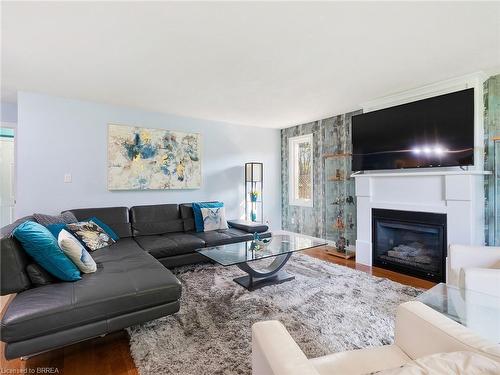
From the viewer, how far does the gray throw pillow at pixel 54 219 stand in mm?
2662

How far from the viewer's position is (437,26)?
1.92m

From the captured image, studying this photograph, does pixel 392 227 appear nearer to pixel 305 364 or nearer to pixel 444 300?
pixel 444 300

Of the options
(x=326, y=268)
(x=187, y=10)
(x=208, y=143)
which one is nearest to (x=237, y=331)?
(x=326, y=268)

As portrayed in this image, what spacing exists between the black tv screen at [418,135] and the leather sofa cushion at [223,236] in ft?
6.43

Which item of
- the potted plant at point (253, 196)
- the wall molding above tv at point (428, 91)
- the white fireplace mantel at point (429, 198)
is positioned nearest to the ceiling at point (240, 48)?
the wall molding above tv at point (428, 91)

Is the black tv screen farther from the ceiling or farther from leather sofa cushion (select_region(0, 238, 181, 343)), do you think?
leather sofa cushion (select_region(0, 238, 181, 343))

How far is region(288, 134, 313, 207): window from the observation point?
5137 mm

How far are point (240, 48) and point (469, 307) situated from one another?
8.14ft

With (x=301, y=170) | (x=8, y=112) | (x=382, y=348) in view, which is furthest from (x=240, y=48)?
(x=8, y=112)

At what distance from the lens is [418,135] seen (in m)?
3.18

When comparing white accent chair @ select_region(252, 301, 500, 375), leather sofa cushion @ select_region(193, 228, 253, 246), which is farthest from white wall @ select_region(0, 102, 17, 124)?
white accent chair @ select_region(252, 301, 500, 375)

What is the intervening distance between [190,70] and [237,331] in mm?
2454

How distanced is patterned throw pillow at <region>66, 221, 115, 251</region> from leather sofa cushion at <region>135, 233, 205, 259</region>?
0.41 meters

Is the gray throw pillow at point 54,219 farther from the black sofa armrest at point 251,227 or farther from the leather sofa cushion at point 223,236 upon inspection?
the black sofa armrest at point 251,227
